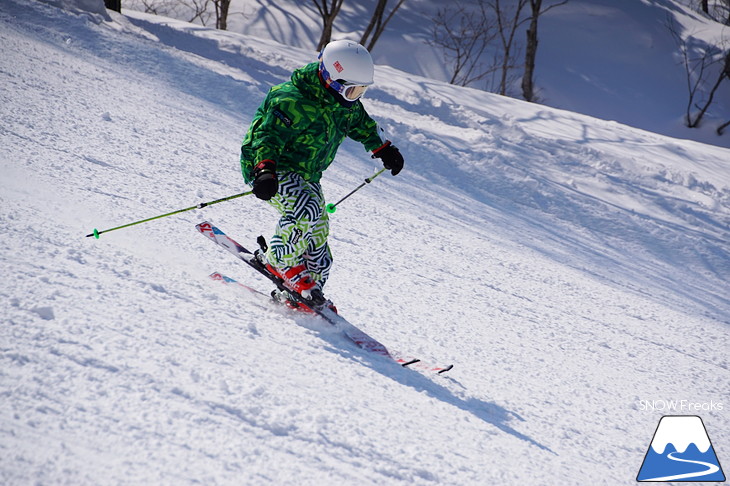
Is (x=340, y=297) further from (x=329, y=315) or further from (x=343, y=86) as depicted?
(x=343, y=86)

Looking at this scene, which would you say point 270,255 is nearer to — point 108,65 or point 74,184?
point 74,184

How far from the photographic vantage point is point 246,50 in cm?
1020

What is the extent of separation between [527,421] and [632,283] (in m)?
3.47

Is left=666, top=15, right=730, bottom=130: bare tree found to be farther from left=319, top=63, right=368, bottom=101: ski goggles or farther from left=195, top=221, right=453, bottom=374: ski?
left=195, top=221, right=453, bottom=374: ski

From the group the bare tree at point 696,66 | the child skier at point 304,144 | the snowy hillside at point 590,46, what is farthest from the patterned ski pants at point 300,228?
the bare tree at point 696,66

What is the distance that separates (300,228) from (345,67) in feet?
3.10

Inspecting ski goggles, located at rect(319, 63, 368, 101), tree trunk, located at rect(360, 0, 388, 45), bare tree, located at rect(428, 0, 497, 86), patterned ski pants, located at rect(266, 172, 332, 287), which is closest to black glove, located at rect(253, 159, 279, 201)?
patterned ski pants, located at rect(266, 172, 332, 287)

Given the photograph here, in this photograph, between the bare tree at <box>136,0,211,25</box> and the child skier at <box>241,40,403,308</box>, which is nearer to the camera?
the child skier at <box>241,40,403,308</box>

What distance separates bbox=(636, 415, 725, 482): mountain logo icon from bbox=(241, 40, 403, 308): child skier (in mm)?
1885

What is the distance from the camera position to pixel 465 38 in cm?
1992

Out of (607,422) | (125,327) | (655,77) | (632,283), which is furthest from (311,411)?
(655,77)

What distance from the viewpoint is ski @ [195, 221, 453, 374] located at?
125 inches

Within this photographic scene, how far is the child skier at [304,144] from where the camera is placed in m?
3.24

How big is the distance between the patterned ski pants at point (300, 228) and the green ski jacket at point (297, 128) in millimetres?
111
